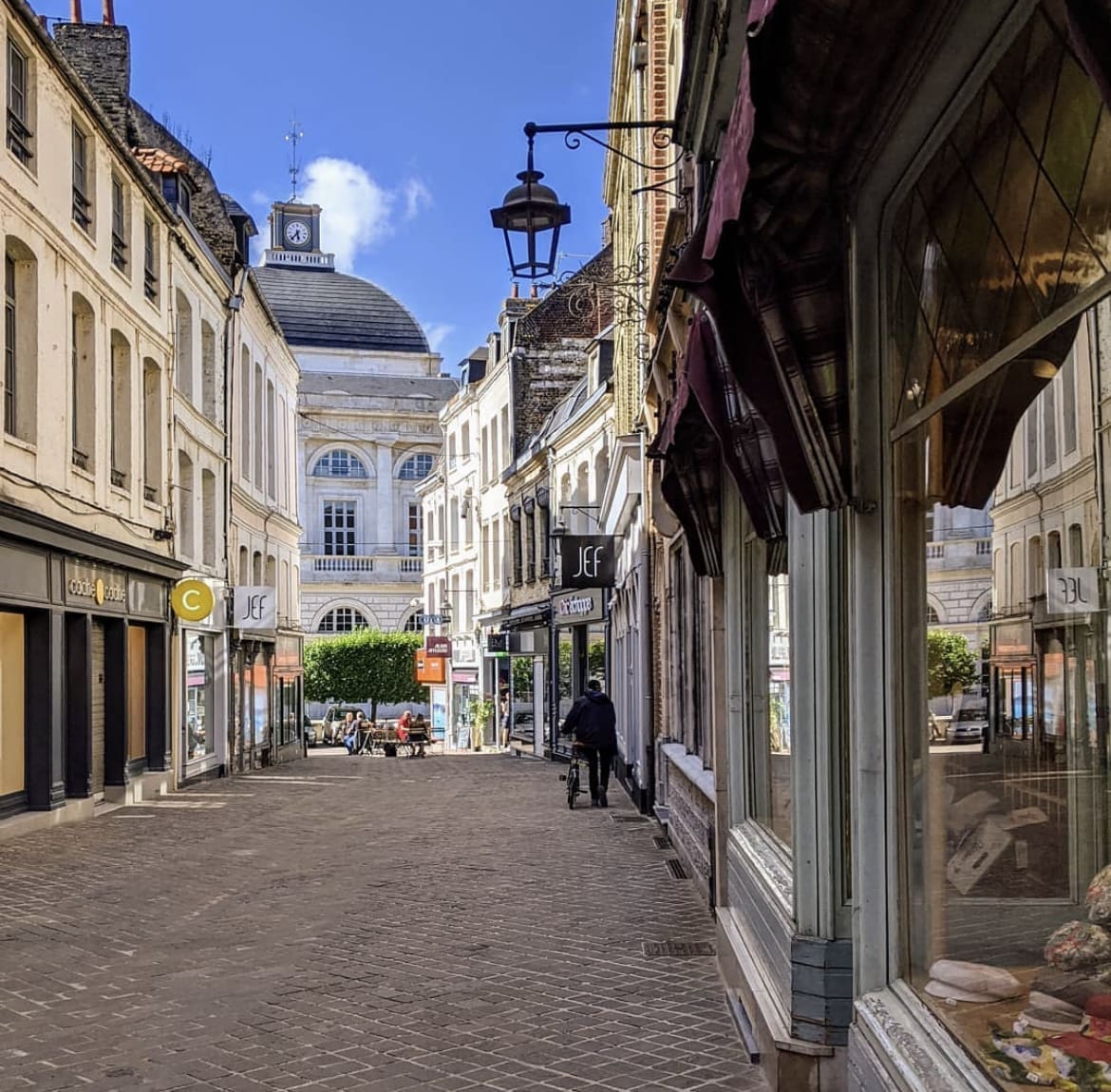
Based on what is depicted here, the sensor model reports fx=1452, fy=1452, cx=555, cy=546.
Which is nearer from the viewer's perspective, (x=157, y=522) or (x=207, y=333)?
(x=157, y=522)

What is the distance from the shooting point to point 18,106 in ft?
52.6

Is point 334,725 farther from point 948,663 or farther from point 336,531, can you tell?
point 948,663

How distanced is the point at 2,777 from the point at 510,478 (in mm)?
24799

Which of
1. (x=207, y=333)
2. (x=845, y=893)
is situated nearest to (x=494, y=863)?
(x=845, y=893)

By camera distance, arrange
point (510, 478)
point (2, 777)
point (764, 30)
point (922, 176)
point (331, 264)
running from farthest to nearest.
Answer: point (331, 264)
point (510, 478)
point (2, 777)
point (922, 176)
point (764, 30)

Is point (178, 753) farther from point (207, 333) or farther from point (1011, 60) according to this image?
point (1011, 60)

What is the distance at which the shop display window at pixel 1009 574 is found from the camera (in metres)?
Result: 3.04

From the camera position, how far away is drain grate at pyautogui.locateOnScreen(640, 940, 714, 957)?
8625 millimetres

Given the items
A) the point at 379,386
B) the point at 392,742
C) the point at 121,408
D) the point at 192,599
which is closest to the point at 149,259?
the point at 121,408

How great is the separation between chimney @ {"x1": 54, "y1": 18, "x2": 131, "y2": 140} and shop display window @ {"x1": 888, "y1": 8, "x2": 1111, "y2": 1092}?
73.6 ft

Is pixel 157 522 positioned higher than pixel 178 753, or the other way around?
pixel 157 522

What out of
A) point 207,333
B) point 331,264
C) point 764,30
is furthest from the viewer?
point 331,264

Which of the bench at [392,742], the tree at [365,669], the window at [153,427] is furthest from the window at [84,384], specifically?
the tree at [365,669]

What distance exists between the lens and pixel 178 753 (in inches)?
930
